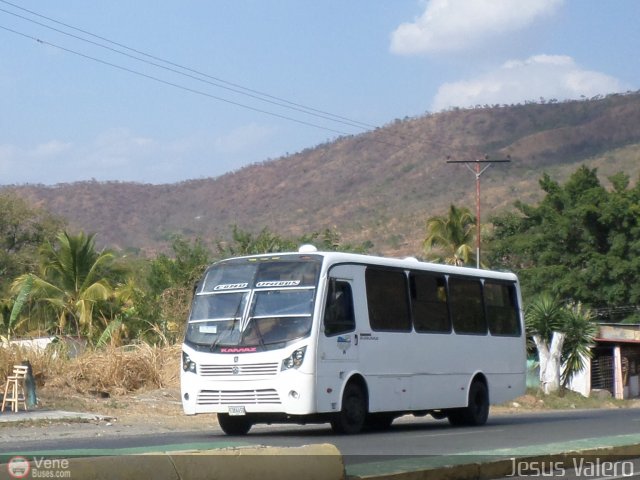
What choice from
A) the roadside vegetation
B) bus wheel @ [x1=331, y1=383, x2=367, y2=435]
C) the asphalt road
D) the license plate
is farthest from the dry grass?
bus wheel @ [x1=331, y1=383, x2=367, y2=435]

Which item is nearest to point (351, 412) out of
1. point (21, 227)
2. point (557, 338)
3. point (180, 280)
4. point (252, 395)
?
point (252, 395)

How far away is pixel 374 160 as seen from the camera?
140 metres

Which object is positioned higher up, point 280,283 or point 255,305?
point 280,283

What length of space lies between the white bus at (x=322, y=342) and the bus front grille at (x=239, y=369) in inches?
0.6

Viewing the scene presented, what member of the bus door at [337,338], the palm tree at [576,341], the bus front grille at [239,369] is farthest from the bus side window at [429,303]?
the palm tree at [576,341]

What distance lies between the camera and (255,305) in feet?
54.4

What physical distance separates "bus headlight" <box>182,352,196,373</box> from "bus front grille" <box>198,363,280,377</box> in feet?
0.75

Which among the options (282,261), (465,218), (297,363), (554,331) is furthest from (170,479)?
(465,218)

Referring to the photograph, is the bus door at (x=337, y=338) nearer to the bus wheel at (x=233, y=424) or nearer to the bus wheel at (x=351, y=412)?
the bus wheel at (x=351, y=412)

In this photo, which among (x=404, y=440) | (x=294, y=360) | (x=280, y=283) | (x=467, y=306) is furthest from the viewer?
(x=467, y=306)

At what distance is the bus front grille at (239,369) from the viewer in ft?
52.6

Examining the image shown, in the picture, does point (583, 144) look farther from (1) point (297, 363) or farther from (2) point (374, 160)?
(1) point (297, 363)

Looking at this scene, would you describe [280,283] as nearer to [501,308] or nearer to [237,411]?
[237,411]

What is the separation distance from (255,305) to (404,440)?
124 inches
